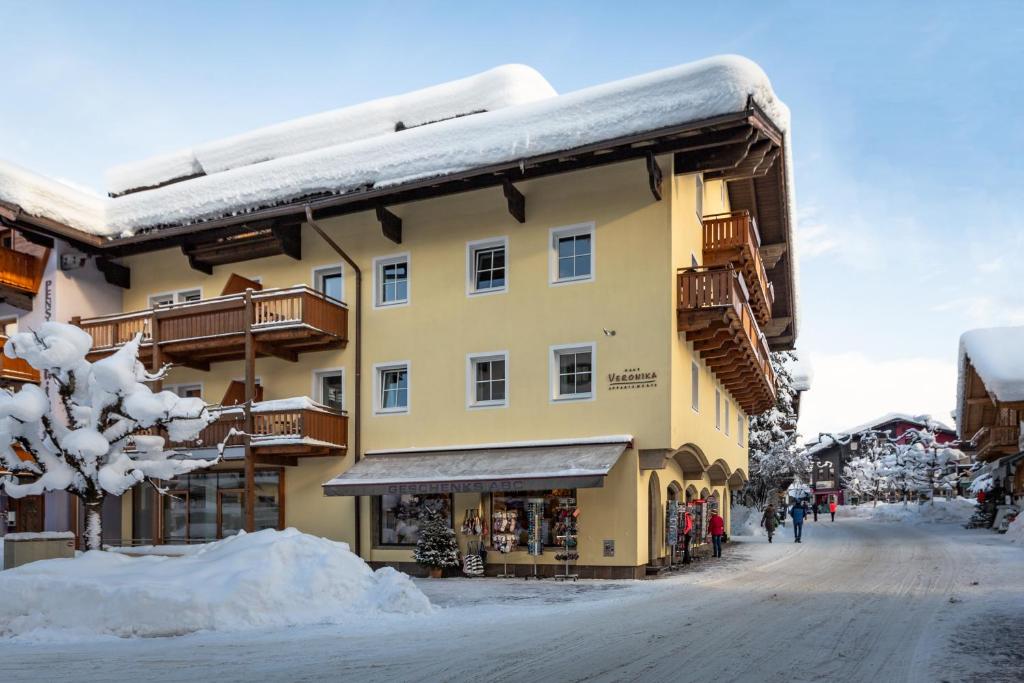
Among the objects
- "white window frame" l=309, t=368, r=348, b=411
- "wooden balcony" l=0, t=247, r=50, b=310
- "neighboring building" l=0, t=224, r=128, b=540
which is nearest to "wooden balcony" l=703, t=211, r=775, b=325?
"white window frame" l=309, t=368, r=348, b=411

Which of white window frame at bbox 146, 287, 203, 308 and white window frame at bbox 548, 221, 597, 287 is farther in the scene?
white window frame at bbox 146, 287, 203, 308

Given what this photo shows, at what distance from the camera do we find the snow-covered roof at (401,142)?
20078mm

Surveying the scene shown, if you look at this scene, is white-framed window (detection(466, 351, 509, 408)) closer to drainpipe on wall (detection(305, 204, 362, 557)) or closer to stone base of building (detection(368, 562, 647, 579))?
drainpipe on wall (detection(305, 204, 362, 557))

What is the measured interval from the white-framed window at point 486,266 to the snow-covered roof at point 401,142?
7.18 feet

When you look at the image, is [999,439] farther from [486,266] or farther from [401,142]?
[401,142]

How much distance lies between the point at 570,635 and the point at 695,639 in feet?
5.13

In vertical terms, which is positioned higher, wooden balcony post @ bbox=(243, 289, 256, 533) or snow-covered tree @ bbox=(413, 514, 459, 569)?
wooden balcony post @ bbox=(243, 289, 256, 533)

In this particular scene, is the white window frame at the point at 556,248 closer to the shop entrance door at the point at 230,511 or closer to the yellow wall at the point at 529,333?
the yellow wall at the point at 529,333

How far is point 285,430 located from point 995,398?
17626 millimetres

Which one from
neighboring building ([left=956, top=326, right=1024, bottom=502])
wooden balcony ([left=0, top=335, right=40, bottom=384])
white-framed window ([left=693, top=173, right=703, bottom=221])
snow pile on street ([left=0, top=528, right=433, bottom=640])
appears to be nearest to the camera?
snow pile on street ([left=0, top=528, right=433, bottom=640])

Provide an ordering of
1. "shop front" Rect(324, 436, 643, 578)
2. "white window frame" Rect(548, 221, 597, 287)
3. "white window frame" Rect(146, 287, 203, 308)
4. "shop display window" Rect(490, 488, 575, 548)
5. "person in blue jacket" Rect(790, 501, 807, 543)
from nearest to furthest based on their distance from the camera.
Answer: "shop front" Rect(324, 436, 643, 578) → "shop display window" Rect(490, 488, 575, 548) → "white window frame" Rect(548, 221, 597, 287) → "white window frame" Rect(146, 287, 203, 308) → "person in blue jacket" Rect(790, 501, 807, 543)

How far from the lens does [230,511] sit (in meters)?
25.7

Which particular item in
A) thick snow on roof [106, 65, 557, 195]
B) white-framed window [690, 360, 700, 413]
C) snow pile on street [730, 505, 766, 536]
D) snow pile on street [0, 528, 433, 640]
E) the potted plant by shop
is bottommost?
snow pile on street [730, 505, 766, 536]

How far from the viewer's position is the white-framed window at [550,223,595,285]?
73.1 ft
